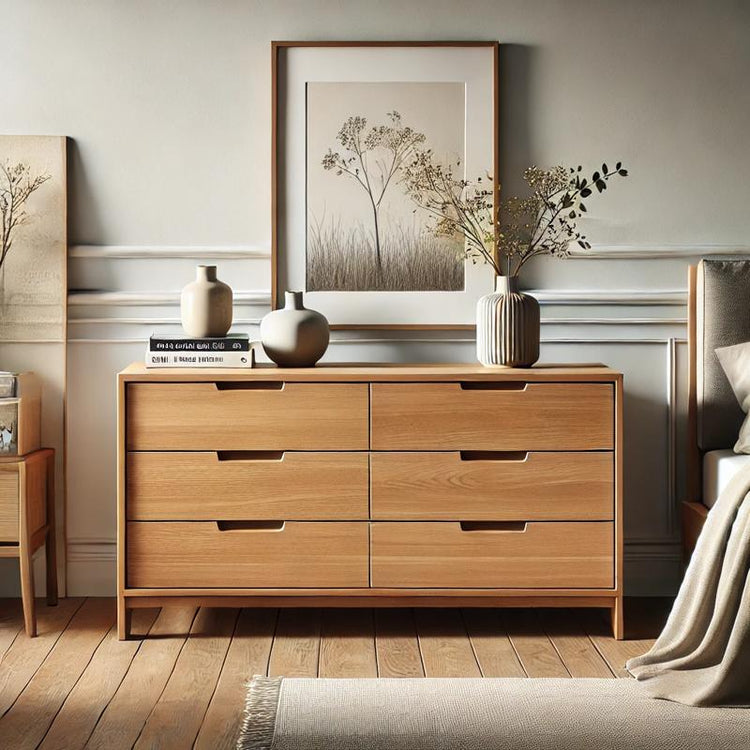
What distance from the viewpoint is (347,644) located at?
2814mm

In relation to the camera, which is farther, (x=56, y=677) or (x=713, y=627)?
(x=56, y=677)

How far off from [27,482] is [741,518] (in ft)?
6.46

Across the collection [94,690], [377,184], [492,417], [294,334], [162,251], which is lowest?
[94,690]

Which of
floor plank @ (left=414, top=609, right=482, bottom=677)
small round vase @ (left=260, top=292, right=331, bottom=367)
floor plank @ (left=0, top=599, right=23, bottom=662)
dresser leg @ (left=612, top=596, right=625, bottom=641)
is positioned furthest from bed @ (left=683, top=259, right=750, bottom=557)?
floor plank @ (left=0, top=599, right=23, bottom=662)

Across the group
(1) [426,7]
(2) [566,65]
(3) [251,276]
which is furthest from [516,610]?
(1) [426,7]

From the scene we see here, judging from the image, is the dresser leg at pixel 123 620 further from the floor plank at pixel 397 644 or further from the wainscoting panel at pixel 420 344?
the floor plank at pixel 397 644

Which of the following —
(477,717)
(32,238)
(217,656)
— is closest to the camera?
(477,717)

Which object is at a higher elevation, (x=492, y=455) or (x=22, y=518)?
(x=492, y=455)

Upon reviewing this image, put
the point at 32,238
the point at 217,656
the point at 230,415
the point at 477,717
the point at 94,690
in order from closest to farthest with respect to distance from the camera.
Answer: the point at 477,717, the point at 94,690, the point at 217,656, the point at 230,415, the point at 32,238

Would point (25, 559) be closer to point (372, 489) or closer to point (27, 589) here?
point (27, 589)

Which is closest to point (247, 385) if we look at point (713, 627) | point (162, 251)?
point (162, 251)

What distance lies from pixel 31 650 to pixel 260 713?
0.83 metres

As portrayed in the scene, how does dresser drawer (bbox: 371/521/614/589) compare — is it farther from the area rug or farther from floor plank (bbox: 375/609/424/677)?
the area rug

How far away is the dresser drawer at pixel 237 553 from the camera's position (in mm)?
2828
